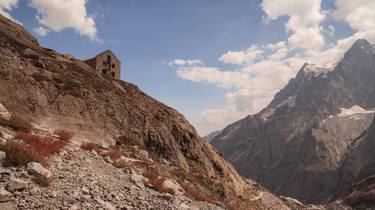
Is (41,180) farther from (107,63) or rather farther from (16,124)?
(107,63)

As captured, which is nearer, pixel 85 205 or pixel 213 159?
pixel 85 205

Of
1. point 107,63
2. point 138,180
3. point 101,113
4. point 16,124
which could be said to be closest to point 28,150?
point 138,180

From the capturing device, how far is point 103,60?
6147 cm

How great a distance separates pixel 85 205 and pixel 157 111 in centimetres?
3661

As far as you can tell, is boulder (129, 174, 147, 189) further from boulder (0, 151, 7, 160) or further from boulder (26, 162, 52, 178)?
boulder (0, 151, 7, 160)

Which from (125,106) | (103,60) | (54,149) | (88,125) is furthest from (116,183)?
(103,60)

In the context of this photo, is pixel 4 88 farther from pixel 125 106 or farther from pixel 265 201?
pixel 265 201

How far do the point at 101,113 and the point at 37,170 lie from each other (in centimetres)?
2476

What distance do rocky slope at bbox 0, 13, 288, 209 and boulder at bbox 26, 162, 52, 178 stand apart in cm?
639

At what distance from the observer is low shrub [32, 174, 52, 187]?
13.0m

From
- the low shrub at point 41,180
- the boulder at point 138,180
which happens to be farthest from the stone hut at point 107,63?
the low shrub at point 41,180

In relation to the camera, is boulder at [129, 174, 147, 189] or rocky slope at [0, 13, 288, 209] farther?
rocky slope at [0, 13, 288, 209]

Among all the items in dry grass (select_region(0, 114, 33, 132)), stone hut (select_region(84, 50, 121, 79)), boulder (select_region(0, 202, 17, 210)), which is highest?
stone hut (select_region(84, 50, 121, 79))

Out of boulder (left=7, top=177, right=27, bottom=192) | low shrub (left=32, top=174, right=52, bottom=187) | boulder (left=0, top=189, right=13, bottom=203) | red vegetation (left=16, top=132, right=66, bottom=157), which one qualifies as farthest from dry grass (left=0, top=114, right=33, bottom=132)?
boulder (left=0, top=189, right=13, bottom=203)
